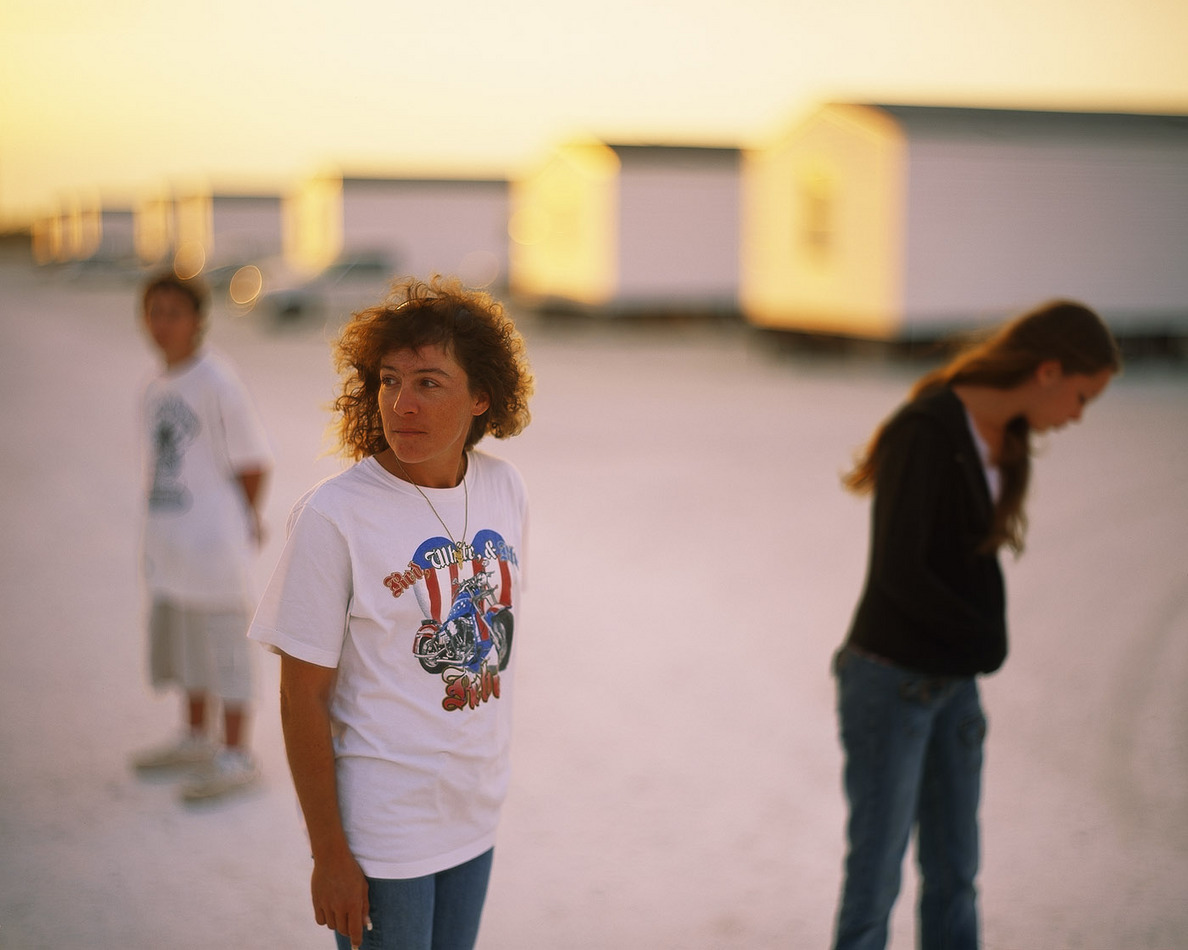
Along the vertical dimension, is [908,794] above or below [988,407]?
below

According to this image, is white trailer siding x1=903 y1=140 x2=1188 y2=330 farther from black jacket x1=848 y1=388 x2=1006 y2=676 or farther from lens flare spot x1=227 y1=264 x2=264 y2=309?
lens flare spot x1=227 y1=264 x2=264 y2=309

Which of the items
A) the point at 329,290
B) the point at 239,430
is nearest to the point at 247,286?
the point at 329,290

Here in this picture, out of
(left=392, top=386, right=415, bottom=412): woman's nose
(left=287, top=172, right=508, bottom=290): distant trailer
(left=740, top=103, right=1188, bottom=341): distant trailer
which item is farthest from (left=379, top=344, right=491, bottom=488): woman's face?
(left=287, top=172, right=508, bottom=290): distant trailer

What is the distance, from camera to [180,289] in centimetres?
362

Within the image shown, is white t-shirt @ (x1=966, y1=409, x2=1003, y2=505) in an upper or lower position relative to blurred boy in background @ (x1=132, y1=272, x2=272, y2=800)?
upper

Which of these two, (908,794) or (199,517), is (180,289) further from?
(908,794)

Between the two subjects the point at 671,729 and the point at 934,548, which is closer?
the point at 934,548

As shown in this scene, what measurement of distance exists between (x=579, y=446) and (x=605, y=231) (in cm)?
1395

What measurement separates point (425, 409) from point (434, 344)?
0.12 m

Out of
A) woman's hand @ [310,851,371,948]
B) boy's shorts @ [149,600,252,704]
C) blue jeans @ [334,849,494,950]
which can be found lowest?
boy's shorts @ [149,600,252,704]

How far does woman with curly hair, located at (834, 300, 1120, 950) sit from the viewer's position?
229cm

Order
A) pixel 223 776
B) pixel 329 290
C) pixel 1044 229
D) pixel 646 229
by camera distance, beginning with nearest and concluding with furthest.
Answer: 1. pixel 223 776
2. pixel 1044 229
3. pixel 646 229
4. pixel 329 290

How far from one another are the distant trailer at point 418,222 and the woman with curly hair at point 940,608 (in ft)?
102

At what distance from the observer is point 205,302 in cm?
376
